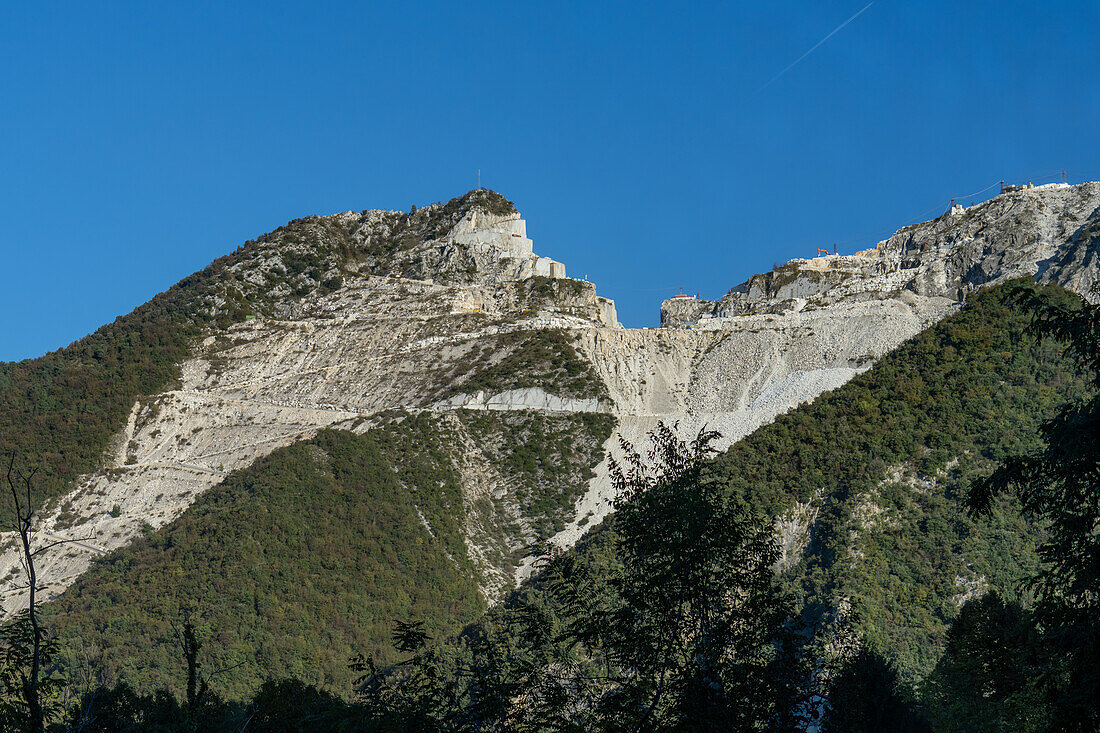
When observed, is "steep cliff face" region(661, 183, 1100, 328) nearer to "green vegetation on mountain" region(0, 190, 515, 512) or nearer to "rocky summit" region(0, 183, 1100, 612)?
"rocky summit" region(0, 183, 1100, 612)

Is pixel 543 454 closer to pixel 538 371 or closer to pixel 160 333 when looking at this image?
pixel 538 371

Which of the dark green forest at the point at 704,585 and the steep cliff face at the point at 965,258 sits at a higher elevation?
the steep cliff face at the point at 965,258

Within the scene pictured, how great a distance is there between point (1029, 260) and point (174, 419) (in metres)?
79.6

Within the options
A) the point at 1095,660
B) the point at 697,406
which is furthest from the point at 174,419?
the point at 1095,660

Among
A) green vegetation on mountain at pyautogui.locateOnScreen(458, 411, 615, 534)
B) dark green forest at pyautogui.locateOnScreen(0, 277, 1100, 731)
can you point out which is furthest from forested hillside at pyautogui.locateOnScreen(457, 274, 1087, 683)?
green vegetation on mountain at pyautogui.locateOnScreen(458, 411, 615, 534)

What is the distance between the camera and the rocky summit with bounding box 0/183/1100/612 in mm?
89438

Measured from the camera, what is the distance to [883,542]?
62906 millimetres

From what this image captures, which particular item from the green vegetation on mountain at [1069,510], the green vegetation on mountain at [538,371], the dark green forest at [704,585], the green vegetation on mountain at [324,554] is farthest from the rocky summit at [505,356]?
the green vegetation on mountain at [1069,510]

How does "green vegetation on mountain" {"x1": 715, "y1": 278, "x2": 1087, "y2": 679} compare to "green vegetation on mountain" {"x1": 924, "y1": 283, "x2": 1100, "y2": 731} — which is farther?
"green vegetation on mountain" {"x1": 715, "y1": 278, "x2": 1087, "y2": 679}

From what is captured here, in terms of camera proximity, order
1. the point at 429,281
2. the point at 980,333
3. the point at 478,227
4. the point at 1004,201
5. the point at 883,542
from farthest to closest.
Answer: the point at 478,227, the point at 429,281, the point at 1004,201, the point at 980,333, the point at 883,542

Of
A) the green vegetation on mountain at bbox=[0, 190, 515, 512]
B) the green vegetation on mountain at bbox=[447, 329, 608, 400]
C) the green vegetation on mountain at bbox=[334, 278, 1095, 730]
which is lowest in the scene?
the green vegetation on mountain at bbox=[334, 278, 1095, 730]

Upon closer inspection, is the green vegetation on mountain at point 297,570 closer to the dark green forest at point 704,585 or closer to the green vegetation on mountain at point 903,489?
the dark green forest at point 704,585

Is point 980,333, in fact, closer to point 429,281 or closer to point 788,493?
point 788,493

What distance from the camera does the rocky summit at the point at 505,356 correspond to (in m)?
89.4
